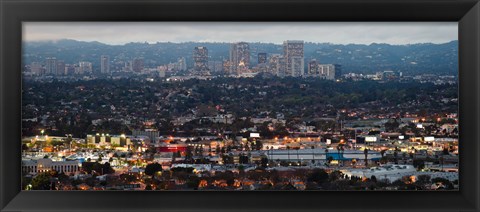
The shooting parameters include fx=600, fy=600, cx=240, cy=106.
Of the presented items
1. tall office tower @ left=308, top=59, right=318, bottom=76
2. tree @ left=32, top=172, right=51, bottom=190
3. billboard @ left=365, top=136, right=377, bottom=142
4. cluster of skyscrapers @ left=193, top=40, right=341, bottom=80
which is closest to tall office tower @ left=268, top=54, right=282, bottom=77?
cluster of skyscrapers @ left=193, top=40, right=341, bottom=80

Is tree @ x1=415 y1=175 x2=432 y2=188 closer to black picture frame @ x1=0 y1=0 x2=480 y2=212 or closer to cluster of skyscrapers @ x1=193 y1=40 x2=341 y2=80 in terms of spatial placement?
black picture frame @ x1=0 y1=0 x2=480 y2=212

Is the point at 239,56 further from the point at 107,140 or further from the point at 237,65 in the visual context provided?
the point at 107,140


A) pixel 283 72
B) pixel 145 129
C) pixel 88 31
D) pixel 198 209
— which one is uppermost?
pixel 88 31

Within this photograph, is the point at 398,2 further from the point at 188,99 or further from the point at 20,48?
the point at 20,48

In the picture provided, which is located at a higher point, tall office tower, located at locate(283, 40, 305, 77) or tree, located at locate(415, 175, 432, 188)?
tall office tower, located at locate(283, 40, 305, 77)

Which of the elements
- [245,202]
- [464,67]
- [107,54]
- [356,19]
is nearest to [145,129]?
[107,54]

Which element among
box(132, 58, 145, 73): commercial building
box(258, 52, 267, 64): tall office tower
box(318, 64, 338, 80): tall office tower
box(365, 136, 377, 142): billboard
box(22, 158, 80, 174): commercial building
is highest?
box(258, 52, 267, 64): tall office tower

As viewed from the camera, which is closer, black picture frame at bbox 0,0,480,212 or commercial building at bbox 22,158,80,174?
black picture frame at bbox 0,0,480,212

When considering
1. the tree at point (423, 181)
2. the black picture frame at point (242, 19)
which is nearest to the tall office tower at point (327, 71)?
the black picture frame at point (242, 19)
